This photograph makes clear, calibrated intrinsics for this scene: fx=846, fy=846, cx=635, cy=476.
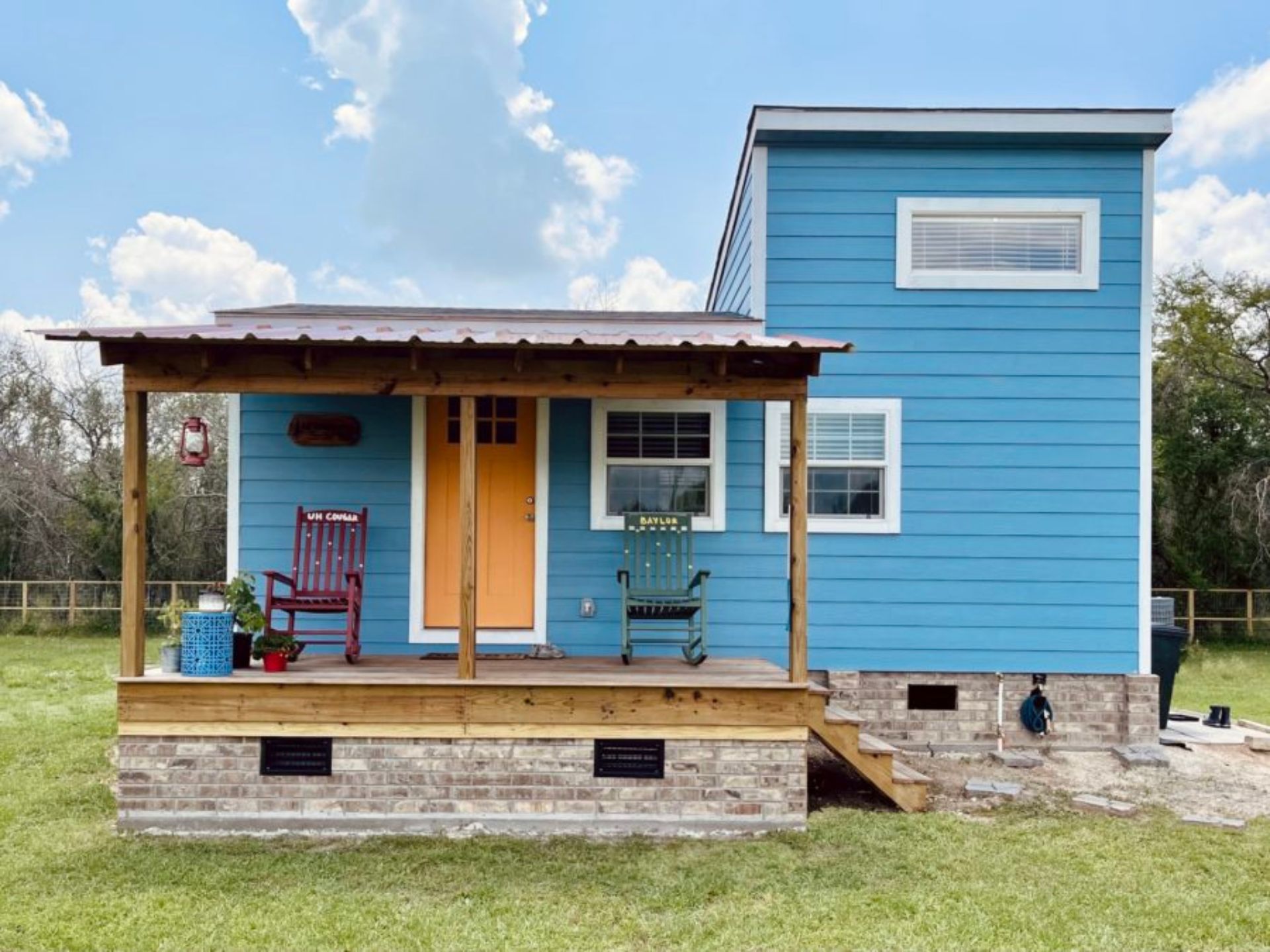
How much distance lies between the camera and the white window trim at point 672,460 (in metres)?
5.39

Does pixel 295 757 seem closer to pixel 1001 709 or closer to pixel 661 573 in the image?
pixel 661 573

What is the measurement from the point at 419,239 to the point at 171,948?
1412 centimetres

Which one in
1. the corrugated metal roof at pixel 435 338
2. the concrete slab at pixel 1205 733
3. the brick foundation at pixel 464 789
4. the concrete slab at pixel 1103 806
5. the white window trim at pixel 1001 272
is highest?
the white window trim at pixel 1001 272

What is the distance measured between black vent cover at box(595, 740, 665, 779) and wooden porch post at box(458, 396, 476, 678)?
747 mm

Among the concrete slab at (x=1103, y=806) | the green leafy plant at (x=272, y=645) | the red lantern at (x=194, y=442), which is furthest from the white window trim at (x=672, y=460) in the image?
the concrete slab at (x=1103, y=806)

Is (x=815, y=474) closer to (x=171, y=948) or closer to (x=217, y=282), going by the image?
(x=171, y=948)

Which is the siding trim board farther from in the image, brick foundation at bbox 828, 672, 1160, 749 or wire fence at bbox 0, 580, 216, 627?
wire fence at bbox 0, 580, 216, 627

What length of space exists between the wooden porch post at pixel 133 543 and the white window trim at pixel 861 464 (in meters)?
3.50

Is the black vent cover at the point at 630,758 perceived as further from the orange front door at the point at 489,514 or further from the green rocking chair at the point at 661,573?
the orange front door at the point at 489,514

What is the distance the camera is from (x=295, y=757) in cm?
407

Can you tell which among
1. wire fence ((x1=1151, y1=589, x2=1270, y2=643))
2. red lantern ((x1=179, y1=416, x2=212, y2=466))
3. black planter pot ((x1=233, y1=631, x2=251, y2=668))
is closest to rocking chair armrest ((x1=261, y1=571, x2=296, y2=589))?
black planter pot ((x1=233, y1=631, x2=251, y2=668))

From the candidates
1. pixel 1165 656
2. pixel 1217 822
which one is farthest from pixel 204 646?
pixel 1165 656

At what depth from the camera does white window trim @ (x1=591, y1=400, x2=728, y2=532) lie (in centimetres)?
539

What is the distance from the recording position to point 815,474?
5523 millimetres
